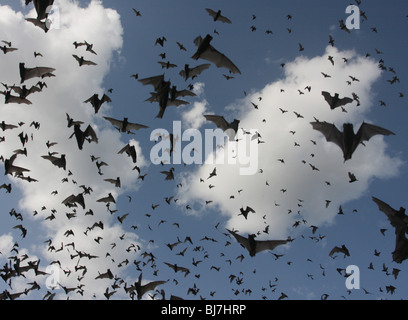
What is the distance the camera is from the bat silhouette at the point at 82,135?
52.1ft

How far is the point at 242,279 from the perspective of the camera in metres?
25.9

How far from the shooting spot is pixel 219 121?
17969mm

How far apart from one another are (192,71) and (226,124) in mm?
3978

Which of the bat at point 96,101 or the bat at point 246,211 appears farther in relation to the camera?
the bat at point 246,211

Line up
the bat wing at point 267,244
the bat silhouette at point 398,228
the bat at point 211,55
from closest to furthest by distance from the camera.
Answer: the bat silhouette at point 398,228, the bat wing at point 267,244, the bat at point 211,55

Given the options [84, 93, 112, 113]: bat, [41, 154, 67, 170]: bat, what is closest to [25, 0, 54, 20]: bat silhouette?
[84, 93, 112, 113]: bat

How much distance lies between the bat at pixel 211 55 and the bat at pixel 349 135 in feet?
19.7

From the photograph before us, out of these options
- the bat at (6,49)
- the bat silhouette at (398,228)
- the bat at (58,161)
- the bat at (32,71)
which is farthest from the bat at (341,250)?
the bat at (6,49)

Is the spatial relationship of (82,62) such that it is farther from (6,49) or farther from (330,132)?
(330,132)

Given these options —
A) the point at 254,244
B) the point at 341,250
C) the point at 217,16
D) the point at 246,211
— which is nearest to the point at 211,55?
the point at 217,16

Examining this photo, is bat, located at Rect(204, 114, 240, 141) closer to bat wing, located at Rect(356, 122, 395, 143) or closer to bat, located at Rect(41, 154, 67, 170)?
bat wing, located at Rect(356, 122, 395, 143)

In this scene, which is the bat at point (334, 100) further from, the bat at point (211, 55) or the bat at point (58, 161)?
the bat at point (58, 161)

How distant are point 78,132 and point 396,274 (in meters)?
23.7
